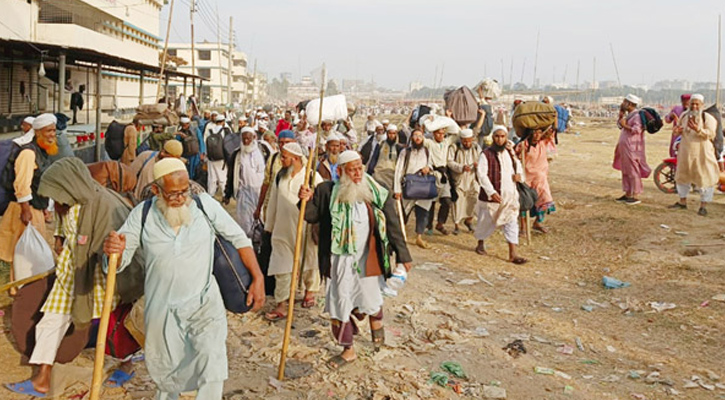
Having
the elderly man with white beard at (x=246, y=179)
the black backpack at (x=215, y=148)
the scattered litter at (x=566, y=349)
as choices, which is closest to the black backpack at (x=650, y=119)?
the elderly man with white beard at (x=246, y=179)

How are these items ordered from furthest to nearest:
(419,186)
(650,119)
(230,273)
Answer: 1. (650,119)
2. (419,186)
3. (230,273)

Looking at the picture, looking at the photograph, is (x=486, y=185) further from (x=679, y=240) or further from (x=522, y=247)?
(x=679, y=240)

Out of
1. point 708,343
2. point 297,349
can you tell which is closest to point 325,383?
point 297,349

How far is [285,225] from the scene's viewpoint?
5.84m

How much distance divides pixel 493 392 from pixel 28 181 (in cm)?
409

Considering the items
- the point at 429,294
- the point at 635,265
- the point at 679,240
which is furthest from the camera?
the point at 679,240

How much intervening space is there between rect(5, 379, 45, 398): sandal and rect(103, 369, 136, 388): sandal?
1.37ft

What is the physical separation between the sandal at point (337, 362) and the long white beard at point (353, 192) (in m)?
1.17

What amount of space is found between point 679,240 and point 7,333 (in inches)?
317

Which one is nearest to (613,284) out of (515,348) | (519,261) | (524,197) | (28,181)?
(519,261)

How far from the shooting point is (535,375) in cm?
470

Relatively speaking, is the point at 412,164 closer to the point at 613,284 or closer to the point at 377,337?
the point at 613,284

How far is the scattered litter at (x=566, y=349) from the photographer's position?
5160 mm

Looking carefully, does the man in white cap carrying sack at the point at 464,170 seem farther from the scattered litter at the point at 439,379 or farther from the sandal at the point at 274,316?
the scattered litter at the point at 439,379
